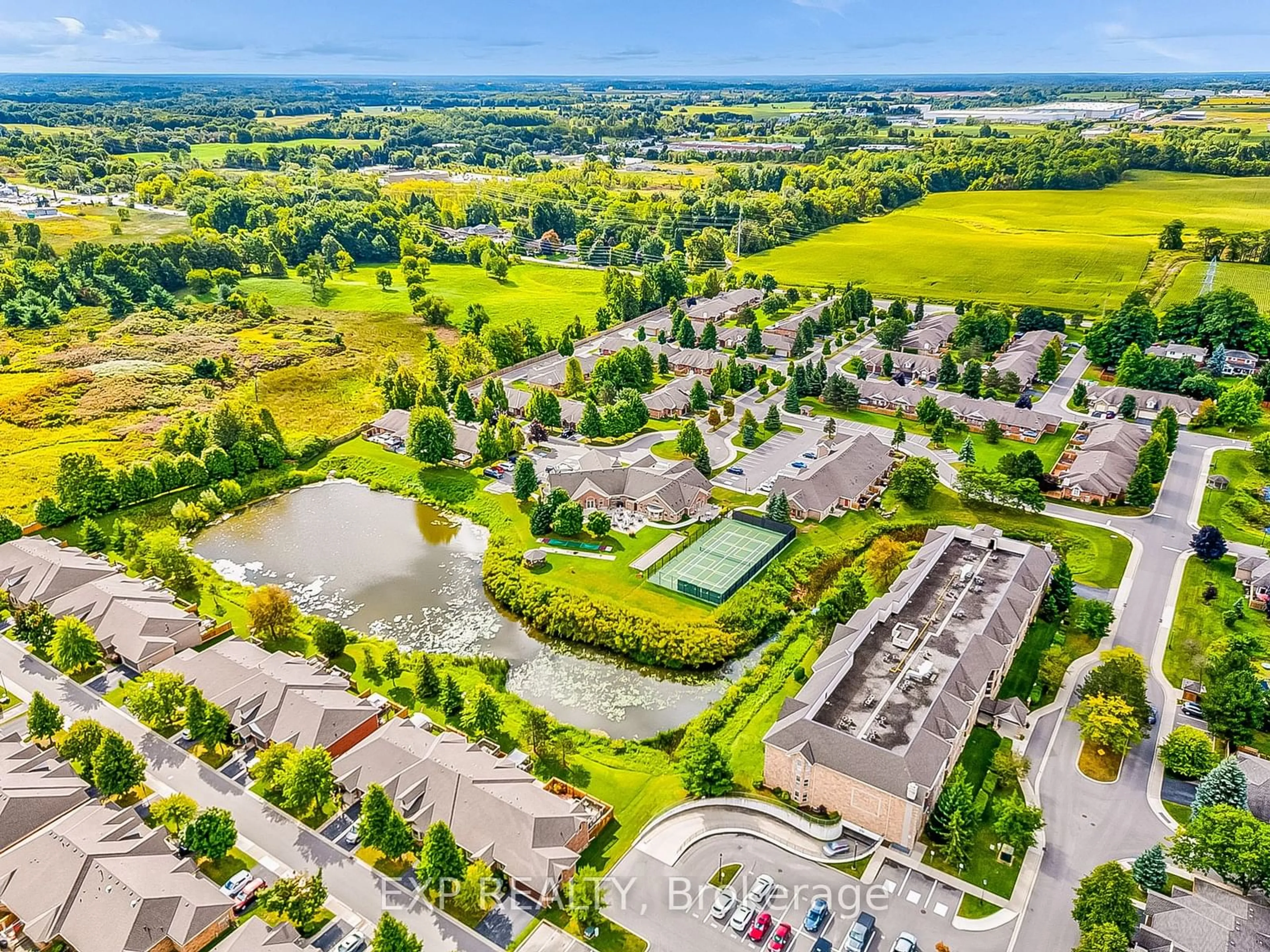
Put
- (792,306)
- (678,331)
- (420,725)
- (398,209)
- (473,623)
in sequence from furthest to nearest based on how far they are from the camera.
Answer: (398,209), (792,306), (678,331), (473,623), (420,725)

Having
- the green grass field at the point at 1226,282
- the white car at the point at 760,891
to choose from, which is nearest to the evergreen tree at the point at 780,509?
the white car at the point at 760,891

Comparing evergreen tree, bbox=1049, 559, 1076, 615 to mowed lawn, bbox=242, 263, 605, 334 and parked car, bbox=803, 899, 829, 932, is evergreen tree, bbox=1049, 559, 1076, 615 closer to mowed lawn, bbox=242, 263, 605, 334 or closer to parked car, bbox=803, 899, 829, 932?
parked car, bbox=803, 899, 829, 932

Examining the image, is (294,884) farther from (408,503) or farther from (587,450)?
(587,450)

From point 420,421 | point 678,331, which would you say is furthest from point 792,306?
point 420,421

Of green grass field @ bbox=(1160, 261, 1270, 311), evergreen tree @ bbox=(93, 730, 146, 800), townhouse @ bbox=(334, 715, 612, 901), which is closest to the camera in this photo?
townhouse @ bbox=(334, 715, 612, 901)

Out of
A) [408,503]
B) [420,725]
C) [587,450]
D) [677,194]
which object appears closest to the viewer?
[420,725]

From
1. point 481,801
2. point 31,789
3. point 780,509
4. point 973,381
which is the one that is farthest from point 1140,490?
point 31,789

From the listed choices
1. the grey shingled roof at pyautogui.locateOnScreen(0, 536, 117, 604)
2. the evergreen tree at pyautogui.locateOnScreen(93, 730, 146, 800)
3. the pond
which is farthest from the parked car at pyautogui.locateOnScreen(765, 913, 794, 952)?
the grey shingled roof at pyautogui.locateOnScreen(0, 536, 117, 604)
